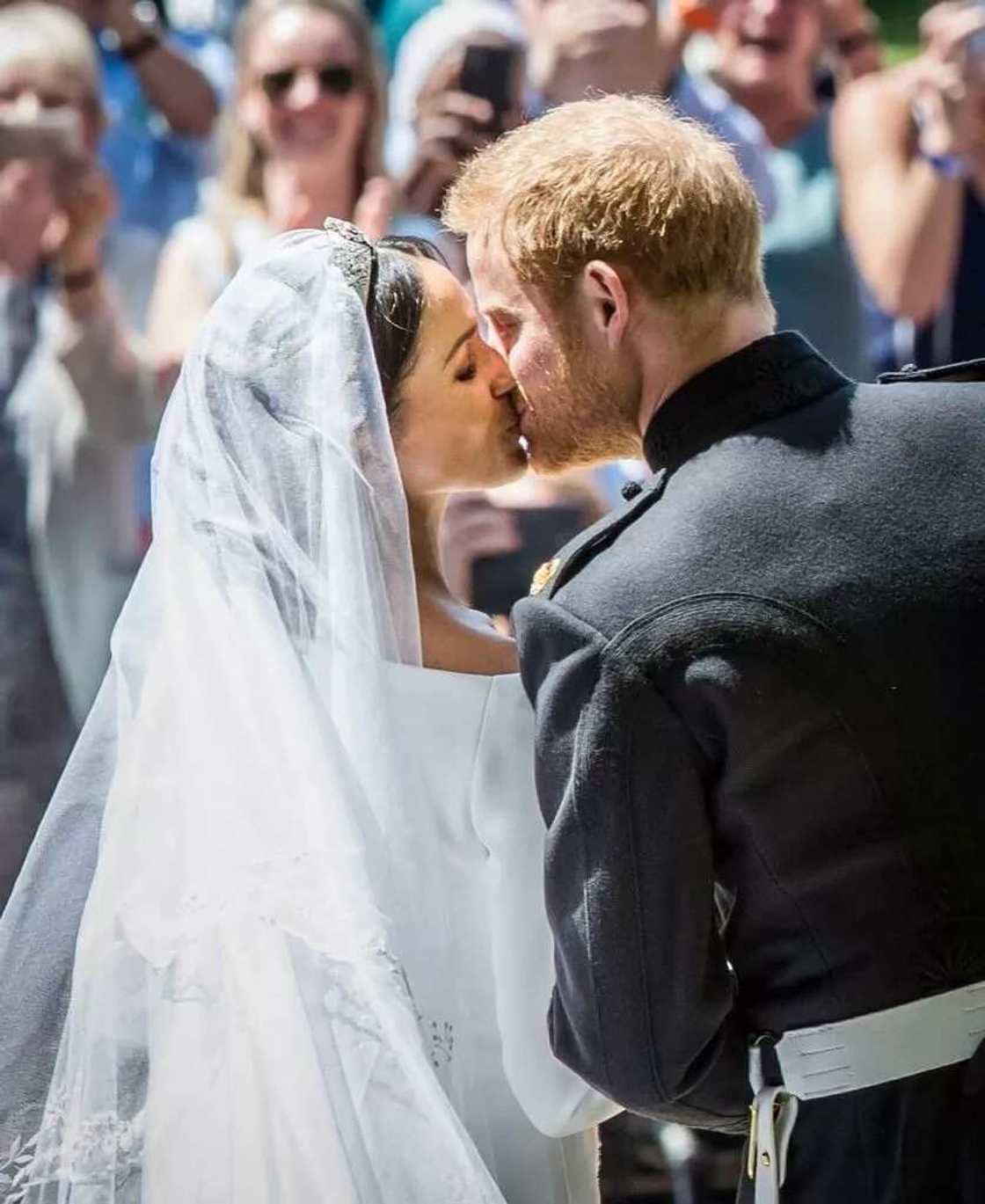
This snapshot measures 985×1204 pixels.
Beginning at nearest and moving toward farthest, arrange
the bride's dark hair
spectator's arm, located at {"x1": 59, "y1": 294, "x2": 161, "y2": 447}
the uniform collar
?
the uniform collar < the bride's dark hair < spectator's arm, located at {"x1": 59, "y1": 294, "x2": 161, "y2": 447}

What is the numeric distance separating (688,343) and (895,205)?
2340mm

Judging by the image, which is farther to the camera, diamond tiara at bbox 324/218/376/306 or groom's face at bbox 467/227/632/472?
diamond tiara at bbox 324/218/376/306

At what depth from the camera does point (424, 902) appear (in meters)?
1.63

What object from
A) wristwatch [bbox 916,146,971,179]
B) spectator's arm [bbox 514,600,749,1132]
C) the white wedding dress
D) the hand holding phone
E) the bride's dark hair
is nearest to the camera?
spectator's arm [bbox 514,600,749,1132]

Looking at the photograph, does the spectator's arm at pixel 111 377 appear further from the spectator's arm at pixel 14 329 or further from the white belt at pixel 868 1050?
the white belt at pixel 868 1050

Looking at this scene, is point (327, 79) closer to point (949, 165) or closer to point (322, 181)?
point (322, 181)

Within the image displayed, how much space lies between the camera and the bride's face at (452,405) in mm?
1740

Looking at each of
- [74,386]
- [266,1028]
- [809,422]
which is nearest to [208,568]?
[266,1028]

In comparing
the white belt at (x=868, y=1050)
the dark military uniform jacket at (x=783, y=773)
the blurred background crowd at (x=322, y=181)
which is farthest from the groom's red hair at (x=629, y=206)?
the blurred background crowd at (x=322, y=181)

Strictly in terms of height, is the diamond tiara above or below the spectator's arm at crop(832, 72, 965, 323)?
above

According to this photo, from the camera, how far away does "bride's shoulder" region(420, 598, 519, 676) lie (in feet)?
5.74

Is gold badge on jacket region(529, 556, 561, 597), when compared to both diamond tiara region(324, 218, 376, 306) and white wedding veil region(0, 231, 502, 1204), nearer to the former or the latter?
white wedding veil region(0, 231, 502, 1204)

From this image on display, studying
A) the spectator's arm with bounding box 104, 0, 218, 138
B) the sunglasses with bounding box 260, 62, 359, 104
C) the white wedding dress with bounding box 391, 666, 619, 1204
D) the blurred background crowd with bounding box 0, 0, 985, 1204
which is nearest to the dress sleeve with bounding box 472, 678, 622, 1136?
the white wedding dress with bounding box 391, 666, 619, 1204

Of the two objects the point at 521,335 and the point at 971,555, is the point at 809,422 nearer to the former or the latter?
the point at 971,555
